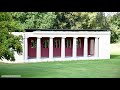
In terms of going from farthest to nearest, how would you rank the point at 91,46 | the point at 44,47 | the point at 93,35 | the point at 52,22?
the point at 91,46 < the point at 93,35 < the point at 44,47 < the point at 52,22

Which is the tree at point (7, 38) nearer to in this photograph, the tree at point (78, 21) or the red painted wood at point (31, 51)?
the red painted wood at point (31, 51)

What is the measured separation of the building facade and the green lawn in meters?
0.74

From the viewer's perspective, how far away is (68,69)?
1880 centimetres

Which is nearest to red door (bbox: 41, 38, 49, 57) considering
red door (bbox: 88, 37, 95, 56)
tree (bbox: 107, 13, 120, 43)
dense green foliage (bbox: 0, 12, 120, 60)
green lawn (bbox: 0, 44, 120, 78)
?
green lawn (bbox: 0, 44, 120, 78)

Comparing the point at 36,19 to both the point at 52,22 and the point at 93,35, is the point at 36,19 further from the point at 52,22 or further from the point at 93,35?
the point at 93,35

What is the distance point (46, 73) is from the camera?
56.3ft

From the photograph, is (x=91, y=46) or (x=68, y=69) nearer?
(x=68, y=69)

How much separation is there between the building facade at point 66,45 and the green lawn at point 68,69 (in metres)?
0.74

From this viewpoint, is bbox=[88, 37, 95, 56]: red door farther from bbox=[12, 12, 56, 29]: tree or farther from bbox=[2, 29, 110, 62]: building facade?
bbox=[12, 12, 56, 29]: tree

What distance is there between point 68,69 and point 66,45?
3.84 metres

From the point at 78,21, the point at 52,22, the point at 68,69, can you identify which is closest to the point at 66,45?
the point at 78,21
